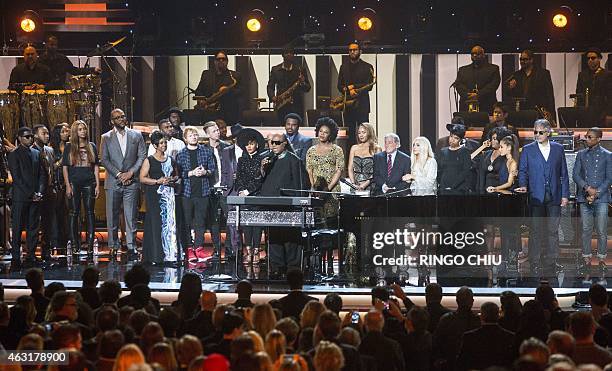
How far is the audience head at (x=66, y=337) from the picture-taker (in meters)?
7.44

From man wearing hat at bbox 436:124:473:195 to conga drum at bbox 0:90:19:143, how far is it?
833 cm

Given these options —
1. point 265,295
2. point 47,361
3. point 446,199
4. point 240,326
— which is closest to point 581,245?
point 446,199

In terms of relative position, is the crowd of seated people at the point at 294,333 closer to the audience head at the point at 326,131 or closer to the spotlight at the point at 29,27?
the audience head at the point at 326,131

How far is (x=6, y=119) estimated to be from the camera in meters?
19.4

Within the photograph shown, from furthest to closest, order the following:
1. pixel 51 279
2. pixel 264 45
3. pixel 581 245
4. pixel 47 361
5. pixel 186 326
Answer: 1. pixel 264 45
2. pixel 581 245
3. pixel 51 279
4. pixel 186 326
5. pixel 47 361

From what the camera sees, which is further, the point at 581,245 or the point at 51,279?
the point at 581,245

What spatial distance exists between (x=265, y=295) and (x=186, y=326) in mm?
4049

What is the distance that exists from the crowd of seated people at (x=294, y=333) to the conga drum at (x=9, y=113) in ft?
31.7

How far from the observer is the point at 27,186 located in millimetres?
15727

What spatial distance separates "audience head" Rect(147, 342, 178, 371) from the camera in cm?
658

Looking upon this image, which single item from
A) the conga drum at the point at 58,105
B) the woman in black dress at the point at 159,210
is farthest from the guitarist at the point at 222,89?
the woman in black dress at the point at 159,210

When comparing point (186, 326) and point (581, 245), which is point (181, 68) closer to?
point (581, 245)

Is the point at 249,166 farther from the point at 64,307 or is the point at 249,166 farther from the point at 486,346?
the point at 486,346

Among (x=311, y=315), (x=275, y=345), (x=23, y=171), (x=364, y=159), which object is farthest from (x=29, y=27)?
(x=275, y=345)
